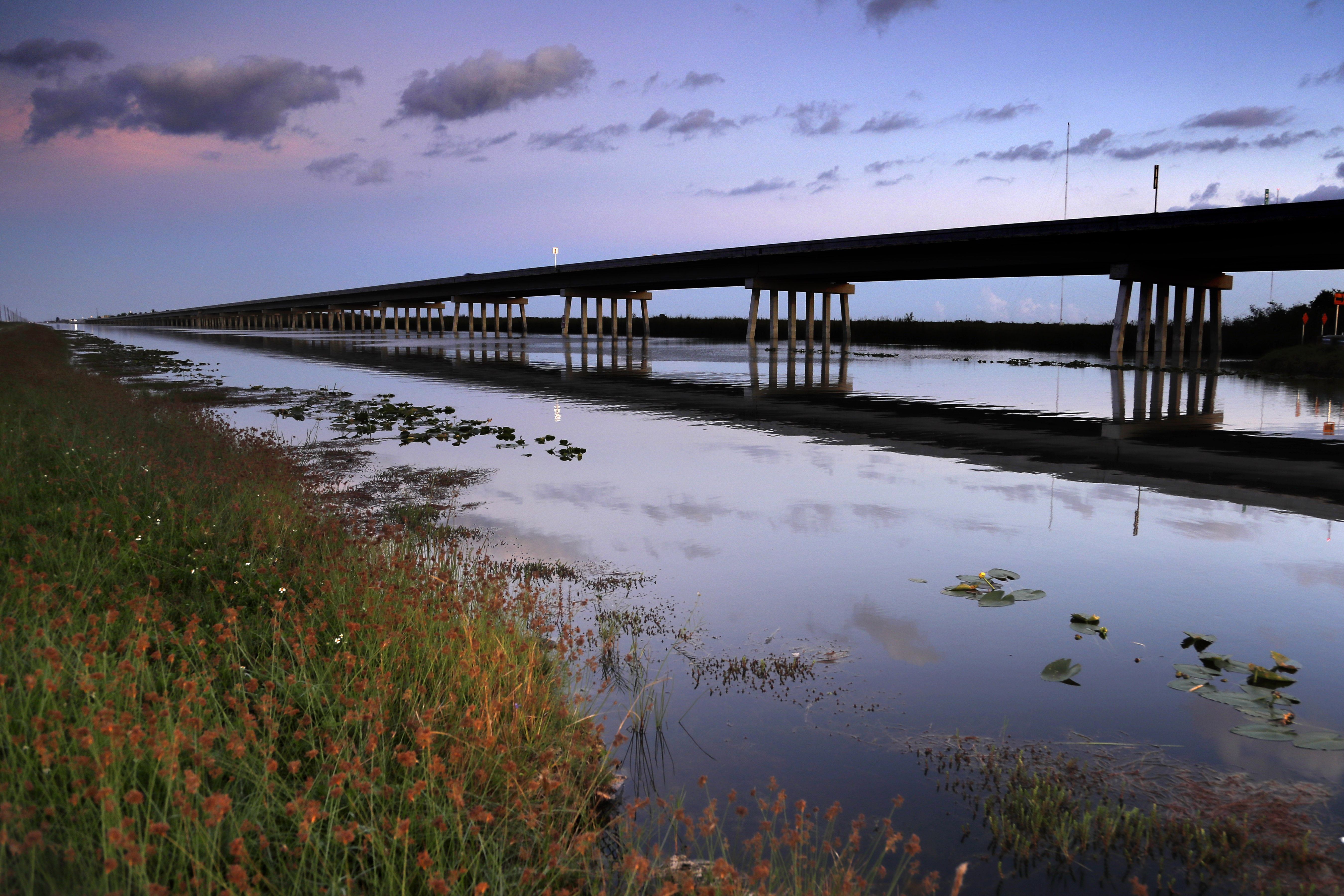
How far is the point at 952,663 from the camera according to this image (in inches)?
262

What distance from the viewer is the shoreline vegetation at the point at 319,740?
3264 millimetres

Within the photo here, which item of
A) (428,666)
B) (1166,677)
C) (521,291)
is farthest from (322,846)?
(521,291)

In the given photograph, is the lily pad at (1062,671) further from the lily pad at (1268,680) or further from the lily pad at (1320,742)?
the lily pad at (1320,742)

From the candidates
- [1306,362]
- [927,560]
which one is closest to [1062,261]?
[1306,362]

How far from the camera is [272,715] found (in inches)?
185

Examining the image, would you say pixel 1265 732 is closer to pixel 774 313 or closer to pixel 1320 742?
pixel 1320 742

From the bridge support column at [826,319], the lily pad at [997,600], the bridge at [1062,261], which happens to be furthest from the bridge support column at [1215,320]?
the lily pad at [997,600]

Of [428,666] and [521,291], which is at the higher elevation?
[521,291]

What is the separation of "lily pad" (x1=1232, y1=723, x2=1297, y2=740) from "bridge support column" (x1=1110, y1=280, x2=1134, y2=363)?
5056 cm

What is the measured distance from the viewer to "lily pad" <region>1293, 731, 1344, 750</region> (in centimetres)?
527

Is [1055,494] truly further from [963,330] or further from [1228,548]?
[963,330]

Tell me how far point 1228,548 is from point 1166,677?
4.75m

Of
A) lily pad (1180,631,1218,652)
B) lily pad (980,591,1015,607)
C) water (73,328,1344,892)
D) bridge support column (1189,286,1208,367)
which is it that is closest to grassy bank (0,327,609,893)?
water (73,328,1344,892)

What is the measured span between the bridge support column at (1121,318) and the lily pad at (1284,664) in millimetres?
49140
